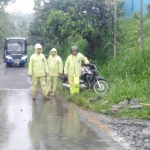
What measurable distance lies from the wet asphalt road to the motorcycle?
53.2 inches

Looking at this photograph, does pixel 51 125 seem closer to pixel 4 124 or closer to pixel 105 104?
pixel 4 124

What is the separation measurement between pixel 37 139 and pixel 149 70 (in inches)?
258

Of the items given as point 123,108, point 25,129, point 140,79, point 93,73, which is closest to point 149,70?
point 140,79

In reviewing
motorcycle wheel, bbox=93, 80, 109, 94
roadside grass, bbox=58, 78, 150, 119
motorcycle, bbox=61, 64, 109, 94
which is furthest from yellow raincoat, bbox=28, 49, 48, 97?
motorcycle wheel, bbox=93, 80, 109, 94

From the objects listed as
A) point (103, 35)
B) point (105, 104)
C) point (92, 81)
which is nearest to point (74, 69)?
point (92, 81)

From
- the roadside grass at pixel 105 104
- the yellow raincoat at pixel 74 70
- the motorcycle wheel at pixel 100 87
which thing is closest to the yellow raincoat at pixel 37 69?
the yellow raincoat at pixel 74 70

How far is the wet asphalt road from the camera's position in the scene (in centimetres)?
692

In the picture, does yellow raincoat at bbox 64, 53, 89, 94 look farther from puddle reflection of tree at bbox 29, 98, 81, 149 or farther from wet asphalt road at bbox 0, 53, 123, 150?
puddle reflection of tree at bbox 29, 98, 81, 149

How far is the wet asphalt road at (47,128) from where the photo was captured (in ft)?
22.7

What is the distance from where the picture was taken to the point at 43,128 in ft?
27.1

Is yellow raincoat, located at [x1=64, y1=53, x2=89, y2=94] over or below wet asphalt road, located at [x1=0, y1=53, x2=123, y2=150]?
over

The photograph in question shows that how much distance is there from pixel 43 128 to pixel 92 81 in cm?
492

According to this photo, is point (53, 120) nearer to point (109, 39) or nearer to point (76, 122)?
point (76, 122)

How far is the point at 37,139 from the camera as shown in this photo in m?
7.31
